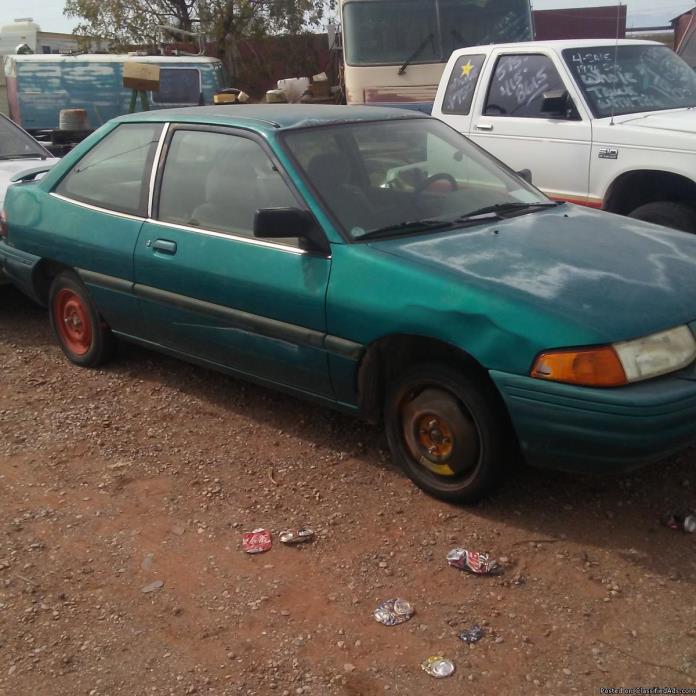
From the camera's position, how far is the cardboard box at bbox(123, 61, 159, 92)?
10305mm

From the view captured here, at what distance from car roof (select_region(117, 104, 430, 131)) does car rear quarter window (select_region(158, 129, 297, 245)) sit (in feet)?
0.28

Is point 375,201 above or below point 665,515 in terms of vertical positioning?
above

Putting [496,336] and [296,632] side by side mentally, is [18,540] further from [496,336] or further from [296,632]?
[496,336]

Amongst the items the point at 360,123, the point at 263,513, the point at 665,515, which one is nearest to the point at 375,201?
the point at 360,123

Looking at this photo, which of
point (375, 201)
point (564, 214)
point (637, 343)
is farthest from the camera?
point (564, 214)

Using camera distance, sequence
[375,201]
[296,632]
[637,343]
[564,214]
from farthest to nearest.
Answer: [564,214], [375,201], [637,343], [296,632]

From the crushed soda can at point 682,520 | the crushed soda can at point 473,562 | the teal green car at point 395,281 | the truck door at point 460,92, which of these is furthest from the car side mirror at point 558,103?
the crushed soda can at point 473,562

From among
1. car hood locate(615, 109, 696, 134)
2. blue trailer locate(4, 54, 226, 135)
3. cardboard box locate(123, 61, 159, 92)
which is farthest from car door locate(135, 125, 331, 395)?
blue trailer locate(4, 54, 226, 135)

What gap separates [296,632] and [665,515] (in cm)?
154

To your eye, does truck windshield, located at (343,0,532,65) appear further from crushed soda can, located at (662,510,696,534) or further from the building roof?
crushed soda can, located at (662,510,696,534)

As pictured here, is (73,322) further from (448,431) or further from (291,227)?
(448,431)

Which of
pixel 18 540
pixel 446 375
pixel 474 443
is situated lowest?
pixel 18 540

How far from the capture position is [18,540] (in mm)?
3473

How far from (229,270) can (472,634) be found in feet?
6.61
